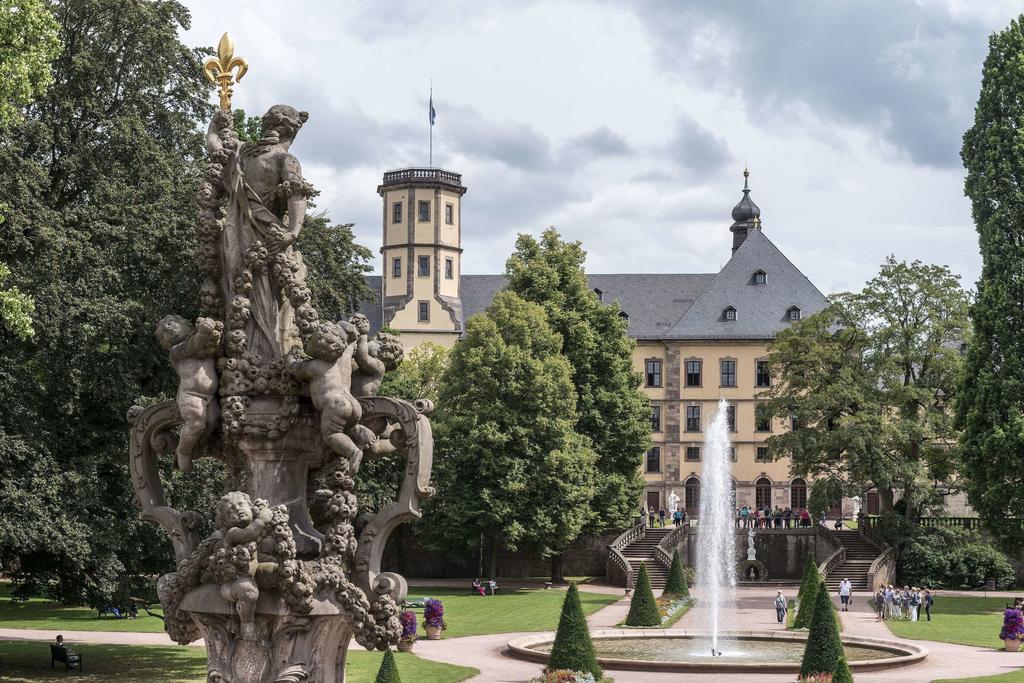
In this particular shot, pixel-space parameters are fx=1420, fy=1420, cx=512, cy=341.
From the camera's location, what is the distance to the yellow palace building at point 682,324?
86.8 meters

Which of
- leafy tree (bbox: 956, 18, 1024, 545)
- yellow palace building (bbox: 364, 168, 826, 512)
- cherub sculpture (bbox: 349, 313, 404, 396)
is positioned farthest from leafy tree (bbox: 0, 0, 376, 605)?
yellow palace building (bbox: 364, 168, 826, 512)

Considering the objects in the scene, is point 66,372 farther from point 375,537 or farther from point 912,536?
point 912,536

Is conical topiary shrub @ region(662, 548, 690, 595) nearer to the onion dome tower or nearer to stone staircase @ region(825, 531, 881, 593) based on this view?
stone staircase @ region(825, 531, 881, 593)

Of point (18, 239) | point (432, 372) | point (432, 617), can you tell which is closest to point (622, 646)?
point (432, 617)

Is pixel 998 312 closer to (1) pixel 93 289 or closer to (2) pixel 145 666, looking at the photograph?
(2) pixel 145 666

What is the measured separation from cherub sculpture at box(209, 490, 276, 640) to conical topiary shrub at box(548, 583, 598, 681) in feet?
56.8

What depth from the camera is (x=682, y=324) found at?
291ft

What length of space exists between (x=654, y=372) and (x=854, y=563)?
3417cm

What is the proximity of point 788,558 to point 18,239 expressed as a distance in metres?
42.7

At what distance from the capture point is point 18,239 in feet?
84.4

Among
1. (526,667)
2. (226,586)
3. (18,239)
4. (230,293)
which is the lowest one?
(526,667)

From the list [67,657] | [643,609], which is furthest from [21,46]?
[643,609]

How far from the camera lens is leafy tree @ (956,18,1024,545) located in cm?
4497

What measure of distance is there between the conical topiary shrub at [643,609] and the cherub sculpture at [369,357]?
30.0 meters
